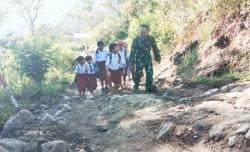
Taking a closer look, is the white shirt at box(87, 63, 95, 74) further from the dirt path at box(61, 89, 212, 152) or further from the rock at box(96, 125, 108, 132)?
the rock at box(96, 125, 108, 132)

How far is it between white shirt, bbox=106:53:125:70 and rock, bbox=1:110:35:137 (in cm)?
338

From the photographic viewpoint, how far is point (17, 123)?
347 inches

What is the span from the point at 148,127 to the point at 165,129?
527 mm

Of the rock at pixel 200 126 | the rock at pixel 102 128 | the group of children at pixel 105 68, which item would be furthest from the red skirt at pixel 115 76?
the rock at pixel 200 126

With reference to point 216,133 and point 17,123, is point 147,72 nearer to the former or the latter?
point 17,123

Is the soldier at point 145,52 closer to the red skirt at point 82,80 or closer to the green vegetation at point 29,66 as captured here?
the red skirt at point 82,80

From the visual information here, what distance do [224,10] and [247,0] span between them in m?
1.08

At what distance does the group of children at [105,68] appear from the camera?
12164 mm

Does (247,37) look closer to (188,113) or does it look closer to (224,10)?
(224,10)

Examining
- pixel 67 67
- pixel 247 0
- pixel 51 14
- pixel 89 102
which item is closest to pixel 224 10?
pixel 247 0

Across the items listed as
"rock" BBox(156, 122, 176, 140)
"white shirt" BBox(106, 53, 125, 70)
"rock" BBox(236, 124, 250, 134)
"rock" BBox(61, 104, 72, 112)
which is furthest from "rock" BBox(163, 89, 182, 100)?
"rock" BBox(236, 124, 250, 134)

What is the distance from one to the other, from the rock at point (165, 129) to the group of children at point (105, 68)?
5.14 m

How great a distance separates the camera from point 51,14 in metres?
58.0

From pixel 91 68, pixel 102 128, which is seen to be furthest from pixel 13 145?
pixel 91 68
